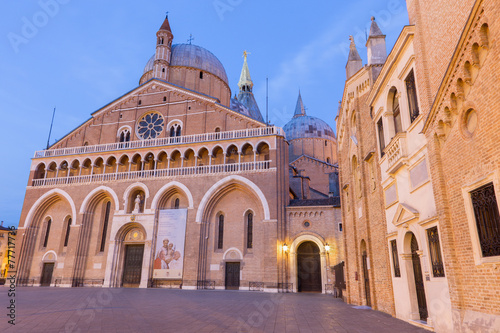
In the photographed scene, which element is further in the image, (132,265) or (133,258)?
(133,258)

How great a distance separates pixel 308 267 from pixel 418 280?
15.8 metres

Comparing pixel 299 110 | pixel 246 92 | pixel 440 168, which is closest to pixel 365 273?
pixel 440 168

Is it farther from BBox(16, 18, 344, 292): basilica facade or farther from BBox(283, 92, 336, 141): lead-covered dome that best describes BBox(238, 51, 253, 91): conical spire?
BBox(16, 18, 344, 292): basilica facade

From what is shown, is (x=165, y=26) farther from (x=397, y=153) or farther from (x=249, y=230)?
(x=397, y=153)

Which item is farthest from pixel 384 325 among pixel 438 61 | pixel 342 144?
pixel 342 144

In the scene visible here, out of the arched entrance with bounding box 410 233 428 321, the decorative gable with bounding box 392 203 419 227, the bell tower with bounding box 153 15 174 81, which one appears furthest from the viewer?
the bell tower with bounding box 153 15 174 81

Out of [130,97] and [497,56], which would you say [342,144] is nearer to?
[497,56]

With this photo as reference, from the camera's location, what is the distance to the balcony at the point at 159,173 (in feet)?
87.6

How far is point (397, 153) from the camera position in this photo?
394 inches

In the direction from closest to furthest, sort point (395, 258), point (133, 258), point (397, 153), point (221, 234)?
point (397, 153), point (395, 258), point (221, 234), point (133, 258)

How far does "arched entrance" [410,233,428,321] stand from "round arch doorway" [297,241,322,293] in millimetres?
15362

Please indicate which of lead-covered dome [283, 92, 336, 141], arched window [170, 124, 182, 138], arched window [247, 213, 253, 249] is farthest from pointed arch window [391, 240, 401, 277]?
lead-covered dome [283, 92, 336, 141]

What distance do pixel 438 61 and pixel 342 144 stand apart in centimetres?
1091

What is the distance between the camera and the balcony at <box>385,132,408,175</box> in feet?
31.6
